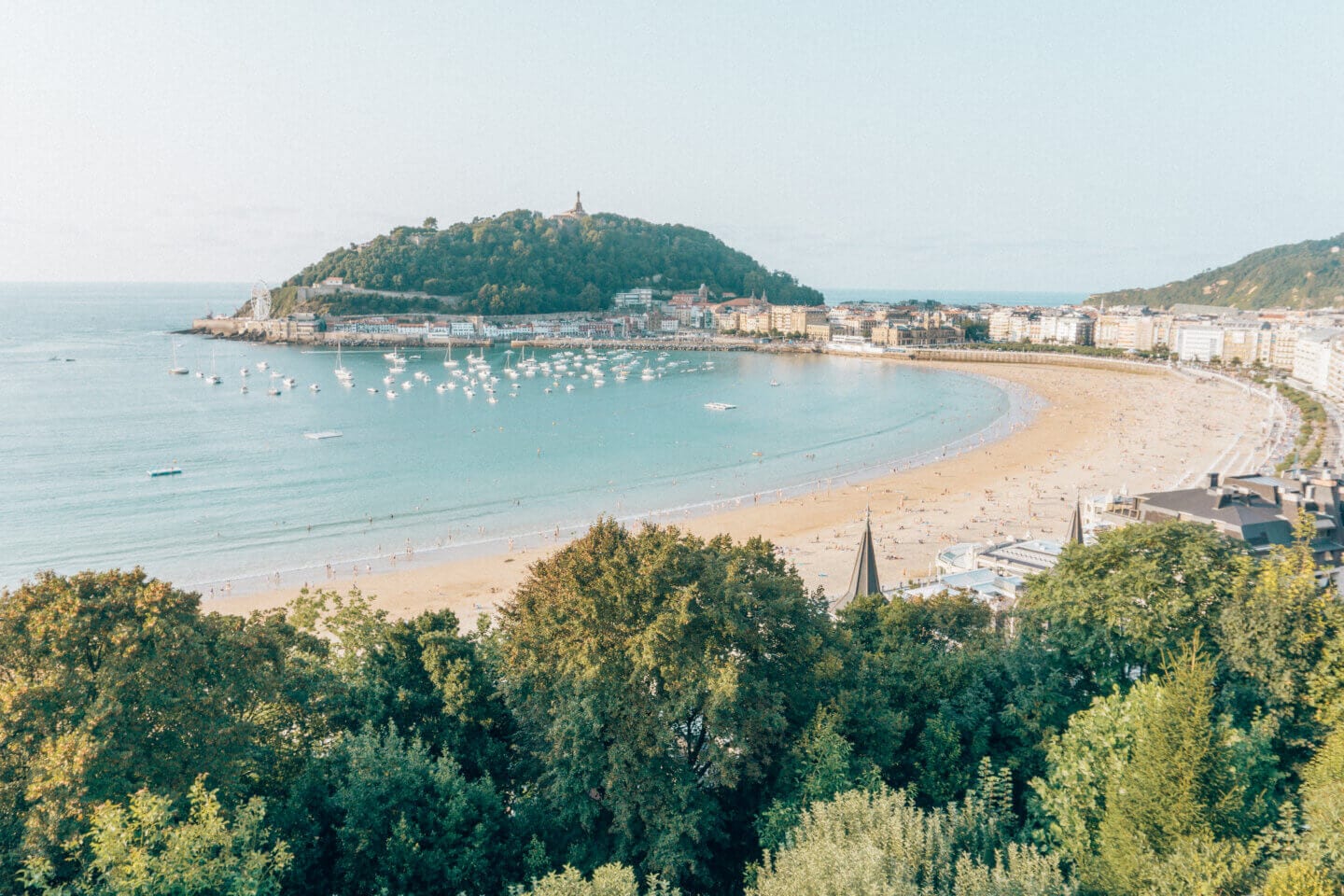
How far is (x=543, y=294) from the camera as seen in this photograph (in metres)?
121

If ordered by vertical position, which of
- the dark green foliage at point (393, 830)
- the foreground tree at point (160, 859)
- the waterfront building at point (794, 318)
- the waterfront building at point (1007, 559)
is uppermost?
the waterfront building at point (794, 318)

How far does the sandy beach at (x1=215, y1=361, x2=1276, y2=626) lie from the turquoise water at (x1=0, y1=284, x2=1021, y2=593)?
7.03 ft

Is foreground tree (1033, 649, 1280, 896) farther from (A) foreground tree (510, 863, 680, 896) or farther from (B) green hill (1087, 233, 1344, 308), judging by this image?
(B) green hill (1087, 233, 1344, 308)

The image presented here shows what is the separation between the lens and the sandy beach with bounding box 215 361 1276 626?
936 inches

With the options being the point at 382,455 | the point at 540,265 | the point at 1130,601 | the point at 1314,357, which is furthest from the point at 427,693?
the point at 540,265

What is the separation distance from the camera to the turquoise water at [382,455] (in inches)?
1104

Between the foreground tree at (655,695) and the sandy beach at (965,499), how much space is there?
8729 mm

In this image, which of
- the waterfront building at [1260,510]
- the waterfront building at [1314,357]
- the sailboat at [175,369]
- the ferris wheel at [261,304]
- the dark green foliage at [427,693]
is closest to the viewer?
the dark green foliage at [427,693]

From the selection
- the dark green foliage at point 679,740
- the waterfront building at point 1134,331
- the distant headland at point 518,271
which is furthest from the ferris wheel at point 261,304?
the dark green foliage at point 679,740

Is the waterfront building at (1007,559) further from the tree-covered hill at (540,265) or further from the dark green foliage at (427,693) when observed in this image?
the tree-covered hill at (540,265)

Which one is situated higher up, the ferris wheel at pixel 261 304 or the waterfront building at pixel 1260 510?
the ferris wheel at pixel 261 304

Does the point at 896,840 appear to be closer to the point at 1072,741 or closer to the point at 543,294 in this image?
the point at 1072,741

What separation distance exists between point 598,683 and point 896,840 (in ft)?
11.0

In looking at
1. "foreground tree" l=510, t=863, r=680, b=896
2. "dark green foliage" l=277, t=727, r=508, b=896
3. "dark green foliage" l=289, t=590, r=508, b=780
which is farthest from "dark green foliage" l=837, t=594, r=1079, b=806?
"dark green foliage" l=289, t=590, r=508, b=780
